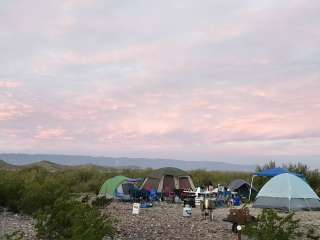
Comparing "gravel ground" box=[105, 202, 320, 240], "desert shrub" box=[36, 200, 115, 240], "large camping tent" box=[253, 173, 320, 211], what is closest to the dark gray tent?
"large camping tent" box=[253, 173, 320, 211]

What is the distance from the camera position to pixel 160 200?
2805 centimetres

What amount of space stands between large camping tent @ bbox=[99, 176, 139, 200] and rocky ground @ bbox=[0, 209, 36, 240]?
29.3 feet

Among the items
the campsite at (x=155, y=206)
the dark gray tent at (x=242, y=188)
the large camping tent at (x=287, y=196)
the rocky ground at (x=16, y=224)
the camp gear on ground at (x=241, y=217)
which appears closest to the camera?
the campsite at (x=155, y=206)

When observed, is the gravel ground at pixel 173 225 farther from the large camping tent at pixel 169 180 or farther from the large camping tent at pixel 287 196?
the large camping tent at pixel 169 180

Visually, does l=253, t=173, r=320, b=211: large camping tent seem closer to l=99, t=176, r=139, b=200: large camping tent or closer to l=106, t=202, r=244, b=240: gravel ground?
l=106, t=202, r=244, b=240: gravel ground

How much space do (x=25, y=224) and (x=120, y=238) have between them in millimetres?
3945

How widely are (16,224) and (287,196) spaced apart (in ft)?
39.3

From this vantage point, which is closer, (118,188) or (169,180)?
(118,188)

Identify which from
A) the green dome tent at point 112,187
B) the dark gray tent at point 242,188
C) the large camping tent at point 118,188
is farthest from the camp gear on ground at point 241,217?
the dark gray tent at point 242,188

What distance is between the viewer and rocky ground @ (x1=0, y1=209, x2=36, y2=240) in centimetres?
1360

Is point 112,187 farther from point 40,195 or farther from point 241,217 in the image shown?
point 241,217

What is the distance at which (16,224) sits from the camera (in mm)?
16047

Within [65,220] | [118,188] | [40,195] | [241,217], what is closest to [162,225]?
[241,217]

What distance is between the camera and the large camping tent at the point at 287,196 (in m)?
22.1
